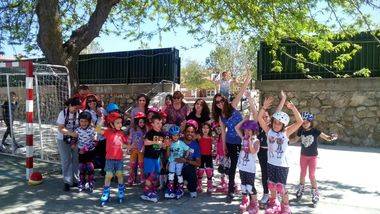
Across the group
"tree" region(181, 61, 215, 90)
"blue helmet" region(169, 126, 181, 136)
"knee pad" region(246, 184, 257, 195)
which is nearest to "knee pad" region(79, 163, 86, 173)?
"blue helmet" region(169, 126, 181, 136)

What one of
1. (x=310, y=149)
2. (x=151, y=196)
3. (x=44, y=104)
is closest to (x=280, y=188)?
(x=310, y=149)

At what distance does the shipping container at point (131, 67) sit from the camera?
16.3 m

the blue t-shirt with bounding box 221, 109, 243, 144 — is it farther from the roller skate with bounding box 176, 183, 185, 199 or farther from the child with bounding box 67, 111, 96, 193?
the child with bounding box 67, 111, 96, 193

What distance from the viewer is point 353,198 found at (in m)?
7.23

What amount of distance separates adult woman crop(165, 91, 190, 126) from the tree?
Result: 1574 inches

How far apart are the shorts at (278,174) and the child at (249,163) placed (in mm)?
262

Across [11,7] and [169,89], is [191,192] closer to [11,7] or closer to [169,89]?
[11,7]

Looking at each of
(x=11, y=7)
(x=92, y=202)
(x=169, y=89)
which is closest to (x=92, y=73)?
(x=169, y=89)

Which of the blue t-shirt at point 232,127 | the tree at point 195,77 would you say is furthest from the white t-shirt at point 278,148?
the tree at point 195,77

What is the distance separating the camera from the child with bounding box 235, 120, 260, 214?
243 inches

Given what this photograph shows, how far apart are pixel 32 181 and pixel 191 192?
2.83 meters

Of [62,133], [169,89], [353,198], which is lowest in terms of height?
[353,198]

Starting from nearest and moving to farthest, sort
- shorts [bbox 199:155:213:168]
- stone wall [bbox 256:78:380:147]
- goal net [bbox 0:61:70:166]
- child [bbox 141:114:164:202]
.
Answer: child [bbox 141:114:164:202] → shorts [bbox 199:155:213:168] → goal net [bbox 0:61:70:166] → stone wall [bbox 256:78:380:147]

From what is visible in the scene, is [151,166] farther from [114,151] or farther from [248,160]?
[248,160]
